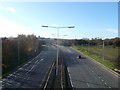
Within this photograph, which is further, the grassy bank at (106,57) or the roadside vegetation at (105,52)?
the roadside vegetation at (105,52)

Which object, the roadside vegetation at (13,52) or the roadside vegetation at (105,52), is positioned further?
the roadside vegetation at (105,52)

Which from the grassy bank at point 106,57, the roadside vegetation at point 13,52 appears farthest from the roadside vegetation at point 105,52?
the roadside vegetation at point 13,52

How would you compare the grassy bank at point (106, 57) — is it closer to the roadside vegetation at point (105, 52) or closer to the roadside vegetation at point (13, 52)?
the roadside vegetation at point (105, 52)

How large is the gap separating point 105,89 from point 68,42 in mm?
159784

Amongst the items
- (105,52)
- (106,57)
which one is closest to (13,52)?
(106,57)

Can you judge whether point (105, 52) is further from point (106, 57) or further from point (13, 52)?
point (13, 52)

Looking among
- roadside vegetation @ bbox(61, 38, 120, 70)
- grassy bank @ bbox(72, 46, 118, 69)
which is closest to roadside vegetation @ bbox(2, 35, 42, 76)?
grassy bank @ bbox(72, 46, 118, 69)

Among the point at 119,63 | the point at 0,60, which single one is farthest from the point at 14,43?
the point at 119,63

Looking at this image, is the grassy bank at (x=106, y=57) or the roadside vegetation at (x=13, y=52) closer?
the roadside vegetation at (x=13, y=52)

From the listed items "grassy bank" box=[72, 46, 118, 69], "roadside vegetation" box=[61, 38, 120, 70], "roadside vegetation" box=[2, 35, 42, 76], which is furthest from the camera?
"roadside vegetation" box=[61, 38, 120, 70]

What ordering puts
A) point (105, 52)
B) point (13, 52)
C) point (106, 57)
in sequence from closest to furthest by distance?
point (13, 52) → point (106, 57) → point (105, 52)

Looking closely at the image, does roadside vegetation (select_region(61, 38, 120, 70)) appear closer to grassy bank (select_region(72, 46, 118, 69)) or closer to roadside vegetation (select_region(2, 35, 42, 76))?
grassy bank (select_region(72, 46, 118, 69))


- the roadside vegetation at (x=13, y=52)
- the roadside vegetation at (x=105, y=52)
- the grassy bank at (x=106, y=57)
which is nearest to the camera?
the roadside vegetation at (x=13, y=52)

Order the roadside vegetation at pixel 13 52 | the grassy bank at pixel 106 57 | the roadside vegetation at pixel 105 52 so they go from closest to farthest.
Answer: the roadside vegetation at pixel 13 52 → the grassy bank at pixel 106 57 → the roadside vegetation at pixel 105 52
